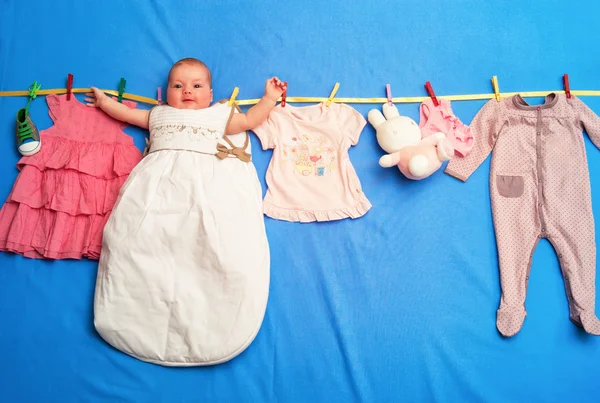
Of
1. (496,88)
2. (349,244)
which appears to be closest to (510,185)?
(496,88)

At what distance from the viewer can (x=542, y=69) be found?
1413 millimetres

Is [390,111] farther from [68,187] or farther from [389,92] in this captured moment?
[68,187]

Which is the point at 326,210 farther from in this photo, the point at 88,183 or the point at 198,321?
the point at 88,183

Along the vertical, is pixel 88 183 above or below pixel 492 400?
above

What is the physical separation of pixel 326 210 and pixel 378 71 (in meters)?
0.50

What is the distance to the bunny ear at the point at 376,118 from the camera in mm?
1309

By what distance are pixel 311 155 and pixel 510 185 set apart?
609 mm

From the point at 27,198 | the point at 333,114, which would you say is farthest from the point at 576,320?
the point at 27,198

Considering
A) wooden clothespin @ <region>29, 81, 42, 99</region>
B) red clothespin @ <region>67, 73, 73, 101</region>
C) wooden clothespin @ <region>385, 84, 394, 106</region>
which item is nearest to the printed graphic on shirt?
wooden clothespin @ <region>385, 84, 394, 106</region>

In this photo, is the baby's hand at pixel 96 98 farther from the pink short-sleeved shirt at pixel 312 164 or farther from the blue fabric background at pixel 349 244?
the pink short-sleeved shirt at pixel 312 164

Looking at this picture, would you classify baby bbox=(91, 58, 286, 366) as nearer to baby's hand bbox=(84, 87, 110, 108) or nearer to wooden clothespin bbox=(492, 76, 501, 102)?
baby's hand bbox=(84, 87, 110, 108)

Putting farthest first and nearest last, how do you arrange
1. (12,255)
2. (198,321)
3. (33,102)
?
(33,102) → (12,255) → (198,321)

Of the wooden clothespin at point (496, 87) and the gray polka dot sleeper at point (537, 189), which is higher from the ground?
the wooden clothespin at point (496, 87)

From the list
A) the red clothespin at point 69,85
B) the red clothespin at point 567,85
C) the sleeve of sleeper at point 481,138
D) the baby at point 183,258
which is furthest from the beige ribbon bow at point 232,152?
the red clothespin at point 567,85
